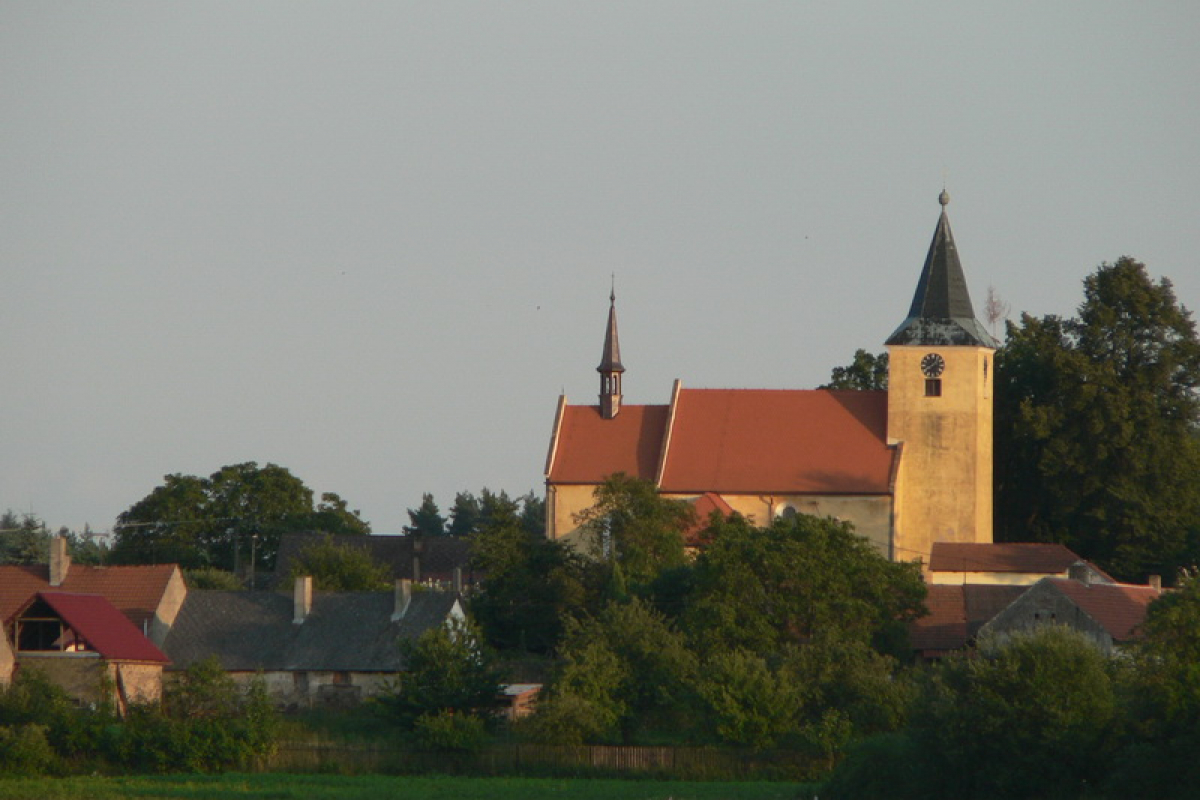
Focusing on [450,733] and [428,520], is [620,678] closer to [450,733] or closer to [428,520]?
[450,733]

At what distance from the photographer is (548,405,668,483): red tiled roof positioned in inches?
2758

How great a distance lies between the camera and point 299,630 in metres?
59.7

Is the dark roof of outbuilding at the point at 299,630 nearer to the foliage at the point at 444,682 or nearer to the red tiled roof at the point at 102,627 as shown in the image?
the red tiled roof at the point at 102,627

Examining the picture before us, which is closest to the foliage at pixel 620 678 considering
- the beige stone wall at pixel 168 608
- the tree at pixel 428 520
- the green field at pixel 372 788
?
the green field at pixel 372 788

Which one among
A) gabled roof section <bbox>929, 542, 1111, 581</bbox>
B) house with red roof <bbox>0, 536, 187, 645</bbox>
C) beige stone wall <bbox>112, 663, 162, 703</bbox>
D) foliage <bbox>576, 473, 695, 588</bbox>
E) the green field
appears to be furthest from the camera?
gabled roof section <bbox>929, 542, 1111, 581</bbox>

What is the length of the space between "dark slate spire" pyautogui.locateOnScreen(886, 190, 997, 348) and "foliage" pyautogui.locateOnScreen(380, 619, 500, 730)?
25.0 m

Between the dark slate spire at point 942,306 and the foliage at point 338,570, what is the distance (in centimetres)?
1901

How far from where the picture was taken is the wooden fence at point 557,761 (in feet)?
141

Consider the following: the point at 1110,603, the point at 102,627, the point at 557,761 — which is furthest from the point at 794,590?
the point at 102,627

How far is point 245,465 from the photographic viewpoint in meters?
90.5

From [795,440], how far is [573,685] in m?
24.5

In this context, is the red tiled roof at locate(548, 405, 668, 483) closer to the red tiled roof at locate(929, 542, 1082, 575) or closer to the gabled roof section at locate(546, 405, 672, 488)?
the gabled roof section at locate(546, 405, 672, 488)

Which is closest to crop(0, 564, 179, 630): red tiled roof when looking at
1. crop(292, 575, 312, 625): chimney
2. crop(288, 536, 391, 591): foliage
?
crop(292, 575, 312, 625): chimney

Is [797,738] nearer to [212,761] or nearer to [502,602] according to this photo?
[212,761]
